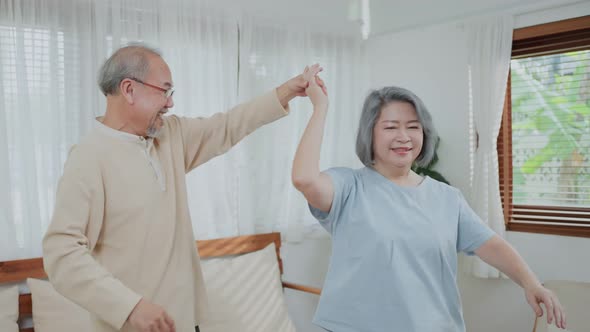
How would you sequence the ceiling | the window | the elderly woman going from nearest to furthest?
the elderly woman
the ceiling
the window

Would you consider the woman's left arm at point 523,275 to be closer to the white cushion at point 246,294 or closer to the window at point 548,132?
the white cushion at point 246,294

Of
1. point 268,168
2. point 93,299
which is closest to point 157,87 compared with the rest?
point 93,299

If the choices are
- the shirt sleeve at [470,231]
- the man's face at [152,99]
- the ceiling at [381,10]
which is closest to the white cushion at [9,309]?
the man's face at [152,99]

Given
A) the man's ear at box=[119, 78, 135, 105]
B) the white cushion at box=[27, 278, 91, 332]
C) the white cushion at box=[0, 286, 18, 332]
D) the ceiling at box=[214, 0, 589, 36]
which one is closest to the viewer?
the man's ear at box=[119, 78, 135, 105]

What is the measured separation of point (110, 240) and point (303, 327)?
9.23 ft

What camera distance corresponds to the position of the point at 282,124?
13.9 feet

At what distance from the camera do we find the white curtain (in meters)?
3.98

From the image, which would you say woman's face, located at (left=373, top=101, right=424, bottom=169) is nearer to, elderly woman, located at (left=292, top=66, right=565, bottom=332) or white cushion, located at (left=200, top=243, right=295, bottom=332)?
elderly woman, located at (left=292, top=66, right=565, bottom=332)

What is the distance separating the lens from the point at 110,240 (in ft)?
5.93

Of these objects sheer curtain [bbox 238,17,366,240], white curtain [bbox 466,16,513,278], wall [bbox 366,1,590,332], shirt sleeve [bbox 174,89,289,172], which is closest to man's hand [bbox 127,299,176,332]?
shirt sleeve [bbox 174,89,289,172]

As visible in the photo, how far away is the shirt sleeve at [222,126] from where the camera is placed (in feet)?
6.91

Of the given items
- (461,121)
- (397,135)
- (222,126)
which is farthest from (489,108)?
(222,126)

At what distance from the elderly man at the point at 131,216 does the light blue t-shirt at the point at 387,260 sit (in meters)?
0.44

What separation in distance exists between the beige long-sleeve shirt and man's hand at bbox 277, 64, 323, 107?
0.34 metres
